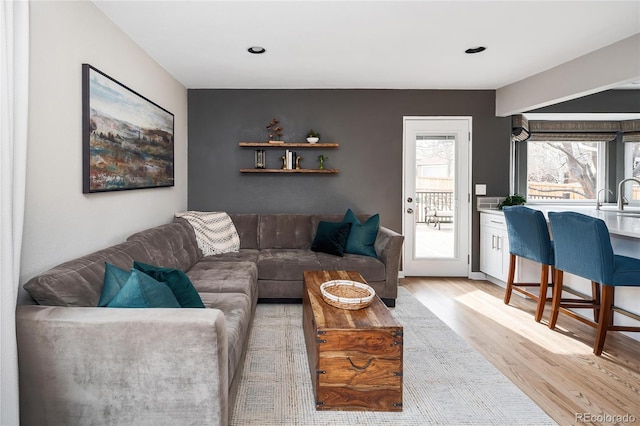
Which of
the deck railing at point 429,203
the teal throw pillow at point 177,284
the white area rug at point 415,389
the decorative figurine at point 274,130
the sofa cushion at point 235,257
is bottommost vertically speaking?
the white area rug at point 415,389

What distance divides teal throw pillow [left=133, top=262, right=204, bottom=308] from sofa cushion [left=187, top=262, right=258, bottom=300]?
64 centimetres

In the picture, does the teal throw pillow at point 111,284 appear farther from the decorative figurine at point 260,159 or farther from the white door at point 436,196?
the white door at point 436,196

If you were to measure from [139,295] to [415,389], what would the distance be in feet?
5.29

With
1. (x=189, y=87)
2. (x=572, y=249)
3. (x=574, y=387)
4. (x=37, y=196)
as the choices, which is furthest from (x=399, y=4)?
(x=189, y=87)

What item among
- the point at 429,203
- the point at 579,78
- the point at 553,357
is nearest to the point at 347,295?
the point at 553,357

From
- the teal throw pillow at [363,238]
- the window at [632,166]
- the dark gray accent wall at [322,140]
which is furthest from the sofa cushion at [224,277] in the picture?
the window at [632,166]

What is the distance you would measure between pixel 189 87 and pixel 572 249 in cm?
431

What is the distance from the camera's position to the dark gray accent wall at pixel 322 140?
4.92m

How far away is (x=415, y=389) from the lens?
2.33 metres

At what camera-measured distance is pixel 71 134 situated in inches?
92.8

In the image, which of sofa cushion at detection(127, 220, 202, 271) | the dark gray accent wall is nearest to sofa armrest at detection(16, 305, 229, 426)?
sofa cushion at detection(127, 220, 202, 271)

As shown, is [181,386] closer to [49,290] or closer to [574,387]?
[49,290]

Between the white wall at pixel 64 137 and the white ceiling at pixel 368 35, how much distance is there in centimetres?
26

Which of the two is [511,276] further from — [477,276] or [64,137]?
[64,137]
